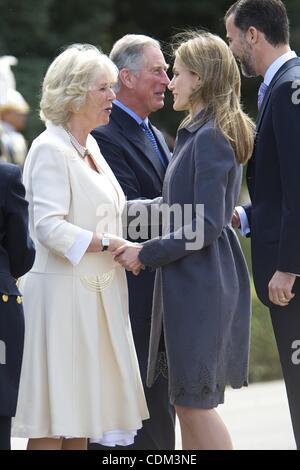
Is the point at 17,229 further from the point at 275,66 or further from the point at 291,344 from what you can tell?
the point at 275,66

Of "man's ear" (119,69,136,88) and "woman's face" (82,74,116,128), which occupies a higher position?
"man's ear" (119,69,136,88)

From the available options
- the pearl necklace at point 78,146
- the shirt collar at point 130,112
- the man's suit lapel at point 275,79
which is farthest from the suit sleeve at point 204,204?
the shirt collar at point 130,112

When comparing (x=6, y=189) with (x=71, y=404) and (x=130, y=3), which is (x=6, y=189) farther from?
(x=130, y=3)

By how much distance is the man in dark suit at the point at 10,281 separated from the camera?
4.23m

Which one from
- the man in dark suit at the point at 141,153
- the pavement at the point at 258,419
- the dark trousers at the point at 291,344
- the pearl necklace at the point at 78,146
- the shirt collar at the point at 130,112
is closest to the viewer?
the dark trousers at the point at 291,344

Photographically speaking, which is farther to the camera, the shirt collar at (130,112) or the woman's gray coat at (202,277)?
the shirt collar at (130,112)

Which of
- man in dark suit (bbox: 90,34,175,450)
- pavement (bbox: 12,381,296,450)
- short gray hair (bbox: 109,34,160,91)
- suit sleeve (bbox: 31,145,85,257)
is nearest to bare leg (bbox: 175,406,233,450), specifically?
man in dark suit (bbox: 90,34,175,450)

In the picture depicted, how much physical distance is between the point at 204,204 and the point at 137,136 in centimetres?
92

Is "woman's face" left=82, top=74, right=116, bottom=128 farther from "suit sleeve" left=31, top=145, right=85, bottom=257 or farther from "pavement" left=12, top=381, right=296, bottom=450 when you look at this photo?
"pavement" left=12, top=381, right=296, bottom=450

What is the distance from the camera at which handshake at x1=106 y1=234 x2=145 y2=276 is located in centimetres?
467

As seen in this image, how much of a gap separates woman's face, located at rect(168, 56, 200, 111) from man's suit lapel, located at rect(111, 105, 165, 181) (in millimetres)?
551

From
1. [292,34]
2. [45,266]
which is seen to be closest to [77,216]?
[45,266]

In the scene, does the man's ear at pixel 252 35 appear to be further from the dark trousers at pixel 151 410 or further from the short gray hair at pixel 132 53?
the dark trousers at pixel 151 410

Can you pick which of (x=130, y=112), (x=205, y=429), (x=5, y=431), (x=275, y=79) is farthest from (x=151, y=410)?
(x=275, y=79)
